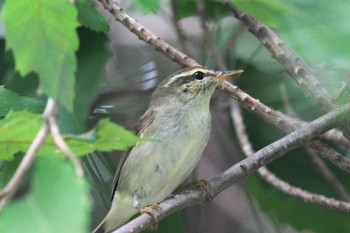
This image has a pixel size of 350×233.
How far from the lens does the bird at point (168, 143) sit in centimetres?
185

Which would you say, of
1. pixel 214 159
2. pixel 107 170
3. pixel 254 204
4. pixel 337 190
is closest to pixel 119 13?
pixel 107 170

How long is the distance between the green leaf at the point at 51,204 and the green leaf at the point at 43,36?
0.28ft

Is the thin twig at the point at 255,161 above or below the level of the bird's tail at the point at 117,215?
above

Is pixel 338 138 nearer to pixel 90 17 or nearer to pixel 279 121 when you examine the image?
pixel 279 121

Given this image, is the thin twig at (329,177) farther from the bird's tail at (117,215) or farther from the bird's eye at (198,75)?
the bird's tail at (117,215)

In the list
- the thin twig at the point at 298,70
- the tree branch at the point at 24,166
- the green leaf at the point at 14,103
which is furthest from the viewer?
the thin twig at the point at 298,70

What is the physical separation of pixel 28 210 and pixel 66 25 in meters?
0.21

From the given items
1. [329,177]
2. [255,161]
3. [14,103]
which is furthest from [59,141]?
[329,177]

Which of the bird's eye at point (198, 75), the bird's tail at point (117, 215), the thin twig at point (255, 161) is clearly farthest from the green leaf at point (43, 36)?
the bird's tail at point (117, 215)

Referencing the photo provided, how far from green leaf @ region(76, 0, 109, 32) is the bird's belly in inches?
14.1

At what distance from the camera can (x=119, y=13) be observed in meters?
Result: 1.64

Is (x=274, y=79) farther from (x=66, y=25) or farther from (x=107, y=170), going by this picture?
(x=66, y=25)

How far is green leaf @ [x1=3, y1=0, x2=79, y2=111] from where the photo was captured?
750mm

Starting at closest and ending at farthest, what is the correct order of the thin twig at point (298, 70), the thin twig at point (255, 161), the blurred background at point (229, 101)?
1. the thin twig at point (255, 161)
2. the thin twig at point (298, 70)
3. the blurred background at point (229, 101)
